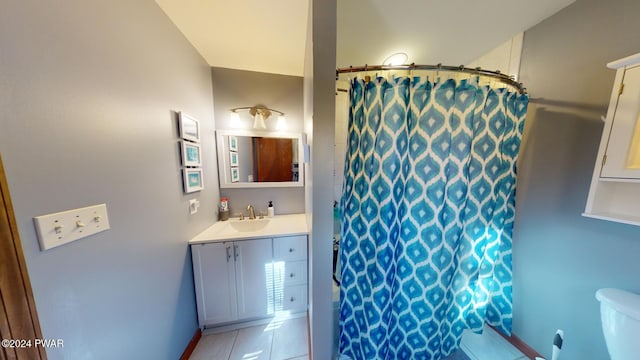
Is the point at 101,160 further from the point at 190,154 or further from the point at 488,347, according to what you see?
the point at 488,347

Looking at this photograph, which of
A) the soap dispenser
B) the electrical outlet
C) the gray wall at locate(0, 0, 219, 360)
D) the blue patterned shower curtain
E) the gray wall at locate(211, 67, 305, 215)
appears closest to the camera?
the gray wall at locate(0, 0, 219, 360)

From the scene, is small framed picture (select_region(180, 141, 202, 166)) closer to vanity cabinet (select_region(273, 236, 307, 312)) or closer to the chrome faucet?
the chrome faucet

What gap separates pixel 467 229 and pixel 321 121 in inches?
48.8

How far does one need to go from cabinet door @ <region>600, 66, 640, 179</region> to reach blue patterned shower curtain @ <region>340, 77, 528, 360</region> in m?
0.40

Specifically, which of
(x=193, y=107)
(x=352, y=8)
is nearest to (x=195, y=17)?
(x=193, y=107)

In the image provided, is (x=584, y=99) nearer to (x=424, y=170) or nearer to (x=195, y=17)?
(x=424, y=170)

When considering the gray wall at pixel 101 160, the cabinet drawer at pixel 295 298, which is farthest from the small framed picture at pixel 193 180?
the cabinet drawer at pixel 295 298

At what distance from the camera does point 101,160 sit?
788 mm

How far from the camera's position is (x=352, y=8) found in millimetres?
1187

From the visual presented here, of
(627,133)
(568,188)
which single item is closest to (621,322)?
(568,188)

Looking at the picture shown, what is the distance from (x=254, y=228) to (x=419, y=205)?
5.12 feet

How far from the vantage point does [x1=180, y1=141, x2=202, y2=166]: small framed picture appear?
1.36m

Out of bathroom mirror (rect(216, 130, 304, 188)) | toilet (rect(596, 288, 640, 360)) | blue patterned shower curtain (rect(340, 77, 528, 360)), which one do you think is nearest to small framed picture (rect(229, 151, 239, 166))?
bathroom mirror (rect(216, 130, 304, 188))

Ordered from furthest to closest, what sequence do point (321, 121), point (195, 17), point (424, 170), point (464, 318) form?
point (464, 318) → point (195, 17) → point (424, 170) → point (321, 121)
